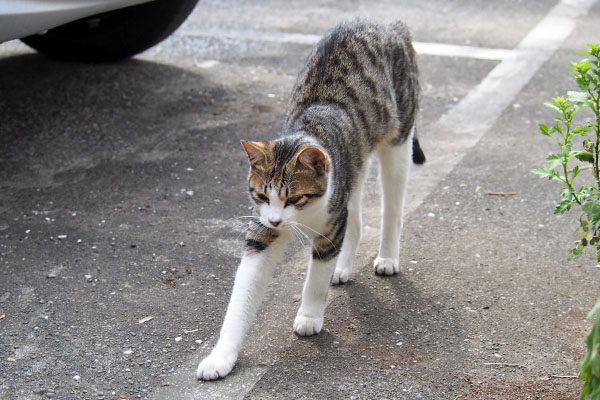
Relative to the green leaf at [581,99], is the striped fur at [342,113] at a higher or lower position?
lower

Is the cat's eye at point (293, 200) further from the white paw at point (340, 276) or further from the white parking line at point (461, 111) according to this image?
the white paw at point (340, 276)

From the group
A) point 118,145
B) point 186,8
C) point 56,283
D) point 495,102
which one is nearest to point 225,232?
point 56,283

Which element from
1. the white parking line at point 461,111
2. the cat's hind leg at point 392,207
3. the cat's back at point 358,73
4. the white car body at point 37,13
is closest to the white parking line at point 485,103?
the white parking line at point 461,111

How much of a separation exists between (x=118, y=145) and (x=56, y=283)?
1887 mm

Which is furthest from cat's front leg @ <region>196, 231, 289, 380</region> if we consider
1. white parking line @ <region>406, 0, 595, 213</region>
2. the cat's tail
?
white parking line @ <region>406, 0, 595, 213</region>

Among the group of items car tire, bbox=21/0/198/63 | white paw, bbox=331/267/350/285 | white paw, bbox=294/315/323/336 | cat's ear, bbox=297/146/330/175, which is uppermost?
cat's ear, bbox=297/146/330/175

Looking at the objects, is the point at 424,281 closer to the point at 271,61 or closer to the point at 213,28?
the point at 271,61

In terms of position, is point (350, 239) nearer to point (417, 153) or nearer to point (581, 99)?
point (417, 153)

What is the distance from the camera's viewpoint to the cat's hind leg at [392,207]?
4.09 metres

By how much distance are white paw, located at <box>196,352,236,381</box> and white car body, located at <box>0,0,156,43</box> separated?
2.64 meters

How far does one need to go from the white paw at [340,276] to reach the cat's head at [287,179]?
763 millimetres

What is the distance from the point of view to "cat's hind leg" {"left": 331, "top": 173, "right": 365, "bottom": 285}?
159 inches

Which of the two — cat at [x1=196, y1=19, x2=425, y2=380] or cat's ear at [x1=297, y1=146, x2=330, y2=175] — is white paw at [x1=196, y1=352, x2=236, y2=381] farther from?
cat's ear at [x1=297, y1=146, x2=330, y2=175]

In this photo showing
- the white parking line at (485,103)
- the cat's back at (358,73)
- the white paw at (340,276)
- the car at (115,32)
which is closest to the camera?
the cat's back at (358,73)
